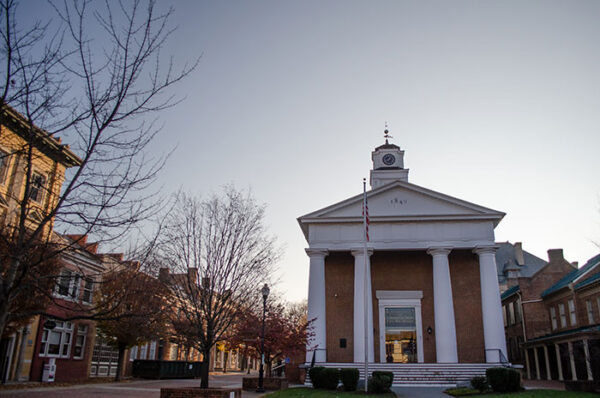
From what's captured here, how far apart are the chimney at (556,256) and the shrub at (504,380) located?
24.1 metres

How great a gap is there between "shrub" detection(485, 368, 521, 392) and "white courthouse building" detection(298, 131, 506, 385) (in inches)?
317

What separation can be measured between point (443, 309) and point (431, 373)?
14.9 feet

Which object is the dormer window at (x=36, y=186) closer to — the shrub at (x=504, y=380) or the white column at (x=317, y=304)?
the white column at (x=317, y=304)

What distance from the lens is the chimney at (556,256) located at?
41688mm

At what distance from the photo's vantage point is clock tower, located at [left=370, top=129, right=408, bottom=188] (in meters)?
43.0

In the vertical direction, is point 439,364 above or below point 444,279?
below

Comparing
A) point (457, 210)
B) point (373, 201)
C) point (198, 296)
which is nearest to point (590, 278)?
point (457, 210)

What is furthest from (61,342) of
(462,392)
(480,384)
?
(480,384)

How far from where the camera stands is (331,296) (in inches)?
1312

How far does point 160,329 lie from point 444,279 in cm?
1889

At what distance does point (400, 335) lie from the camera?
32.5 m

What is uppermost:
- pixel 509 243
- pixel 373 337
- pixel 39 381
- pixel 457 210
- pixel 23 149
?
pixel 509 243

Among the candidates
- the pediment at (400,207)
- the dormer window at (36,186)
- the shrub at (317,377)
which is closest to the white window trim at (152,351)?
the pediment at (400,207)

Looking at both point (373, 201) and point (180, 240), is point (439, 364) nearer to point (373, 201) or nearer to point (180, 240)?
point (373, 201)
